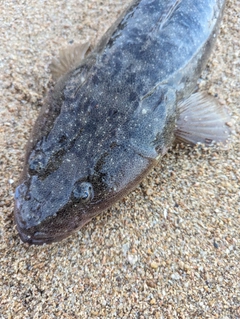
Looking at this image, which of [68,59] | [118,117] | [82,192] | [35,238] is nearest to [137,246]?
[82,192]

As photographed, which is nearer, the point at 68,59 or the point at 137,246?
the point at 137,246

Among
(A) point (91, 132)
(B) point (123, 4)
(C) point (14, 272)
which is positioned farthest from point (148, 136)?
(B) point (123, 4)

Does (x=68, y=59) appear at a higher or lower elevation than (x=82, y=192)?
higher

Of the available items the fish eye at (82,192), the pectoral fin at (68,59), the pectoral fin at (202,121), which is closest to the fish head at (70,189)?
the fish eye at (82,192)

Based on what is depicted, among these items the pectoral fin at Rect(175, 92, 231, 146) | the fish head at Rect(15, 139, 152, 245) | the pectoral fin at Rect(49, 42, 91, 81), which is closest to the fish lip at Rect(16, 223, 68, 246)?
the fish head at Rect(15, 139, 152, 245)

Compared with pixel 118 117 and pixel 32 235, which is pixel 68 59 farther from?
pixel 32 235

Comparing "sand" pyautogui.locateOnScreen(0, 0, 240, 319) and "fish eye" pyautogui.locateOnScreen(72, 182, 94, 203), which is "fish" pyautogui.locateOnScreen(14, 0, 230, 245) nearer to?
"fish eye" pyautogui.locateOnScreen(72, 182, 94, 203)

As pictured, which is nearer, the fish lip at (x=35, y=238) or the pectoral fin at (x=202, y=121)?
the fish lip at (x=35, y=238)

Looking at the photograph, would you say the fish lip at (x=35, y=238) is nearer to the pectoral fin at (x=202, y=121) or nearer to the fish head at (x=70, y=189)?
the fish head at (x=70, y=189)
